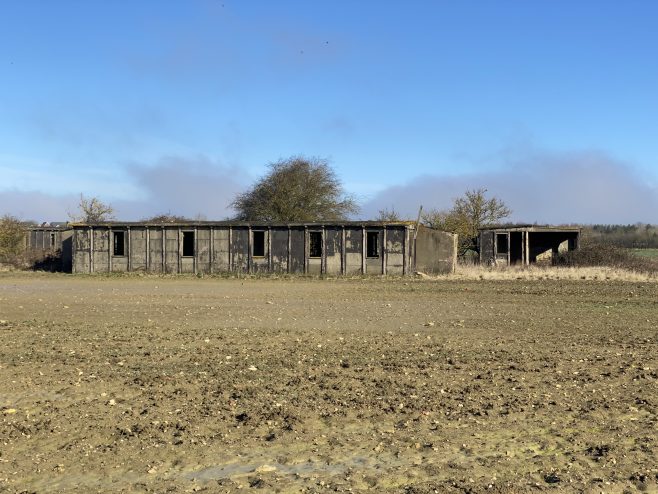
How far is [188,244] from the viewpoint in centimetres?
3628

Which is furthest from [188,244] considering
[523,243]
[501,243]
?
[523,243]

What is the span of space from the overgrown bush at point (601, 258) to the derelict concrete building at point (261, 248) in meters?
6.72

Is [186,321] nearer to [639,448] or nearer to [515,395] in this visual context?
[515,395]

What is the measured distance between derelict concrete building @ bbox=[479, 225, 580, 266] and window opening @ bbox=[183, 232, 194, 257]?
1672 cm

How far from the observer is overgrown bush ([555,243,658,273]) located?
1321 inches

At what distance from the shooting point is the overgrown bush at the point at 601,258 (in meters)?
33.6

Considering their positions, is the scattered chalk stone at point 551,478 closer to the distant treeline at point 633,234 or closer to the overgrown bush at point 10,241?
the overgrown bush at point 10,241

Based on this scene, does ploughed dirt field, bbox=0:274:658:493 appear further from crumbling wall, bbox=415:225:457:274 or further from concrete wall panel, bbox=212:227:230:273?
concrete wall panel, bbox=212:227:230:273

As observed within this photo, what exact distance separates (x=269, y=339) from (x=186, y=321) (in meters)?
3.27

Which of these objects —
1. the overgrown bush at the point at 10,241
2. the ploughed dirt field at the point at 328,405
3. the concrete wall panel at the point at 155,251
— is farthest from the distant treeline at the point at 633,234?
the ploughed dirt field at the point at 328,405

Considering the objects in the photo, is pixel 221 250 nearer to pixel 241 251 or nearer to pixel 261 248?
pixel 241 251

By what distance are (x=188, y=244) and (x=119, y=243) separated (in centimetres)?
398

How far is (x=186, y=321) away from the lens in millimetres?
13320

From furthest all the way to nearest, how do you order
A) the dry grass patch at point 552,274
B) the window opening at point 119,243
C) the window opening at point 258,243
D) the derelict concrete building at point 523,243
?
the derelict concrete building at point 523,243, the window opening at point 119,243, the window opening at point 258,243, the dry grass patch at point 552,274
